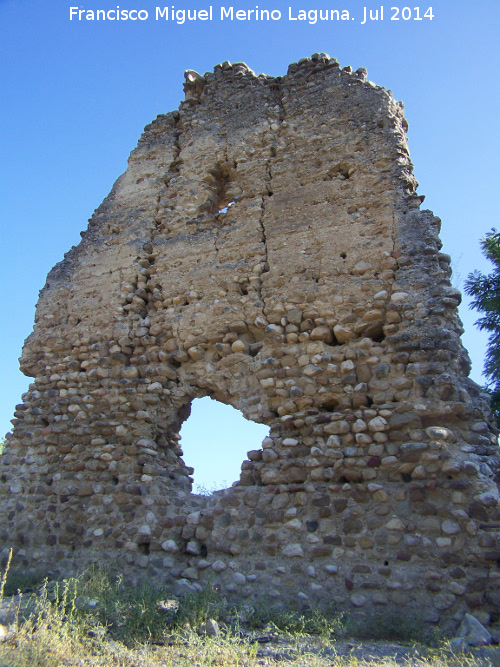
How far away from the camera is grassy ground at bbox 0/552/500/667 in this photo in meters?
2.53

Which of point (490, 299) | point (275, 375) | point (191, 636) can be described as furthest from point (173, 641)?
point (490, 299)

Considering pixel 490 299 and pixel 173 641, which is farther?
pixel 490 299

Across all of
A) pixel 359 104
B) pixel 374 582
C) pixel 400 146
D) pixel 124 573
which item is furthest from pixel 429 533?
pixel 359 104

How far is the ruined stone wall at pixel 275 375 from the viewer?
361 centimetres

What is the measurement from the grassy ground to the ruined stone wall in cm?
28

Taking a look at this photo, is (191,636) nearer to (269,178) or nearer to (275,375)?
(275,375)

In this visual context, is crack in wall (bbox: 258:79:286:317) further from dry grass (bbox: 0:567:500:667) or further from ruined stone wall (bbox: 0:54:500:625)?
dry grass (bbox: 0:567:500:667)

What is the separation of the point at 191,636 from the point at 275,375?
224 cm

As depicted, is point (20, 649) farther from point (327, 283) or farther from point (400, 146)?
point (400, 146)

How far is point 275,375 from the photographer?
4508 mm

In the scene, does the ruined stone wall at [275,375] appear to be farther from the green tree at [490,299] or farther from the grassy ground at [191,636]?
the green tree at [490,299]

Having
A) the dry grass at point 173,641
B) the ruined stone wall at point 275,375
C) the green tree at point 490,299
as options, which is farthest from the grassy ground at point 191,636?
the green tree at point 490,299

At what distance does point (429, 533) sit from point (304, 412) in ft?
4.37

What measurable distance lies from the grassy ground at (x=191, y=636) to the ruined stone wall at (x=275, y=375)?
0.28 m
